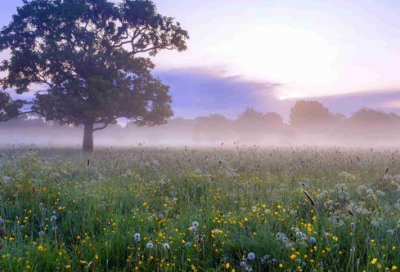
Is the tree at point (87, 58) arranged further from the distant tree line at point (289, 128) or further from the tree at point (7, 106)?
the distant tree line at point (289, 128)

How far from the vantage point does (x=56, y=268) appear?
2908 millimetres

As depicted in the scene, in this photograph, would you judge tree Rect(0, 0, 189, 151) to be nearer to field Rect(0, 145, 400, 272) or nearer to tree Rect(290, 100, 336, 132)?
field Rect(0, 145, 400, 272)

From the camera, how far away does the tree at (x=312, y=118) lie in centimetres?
8019

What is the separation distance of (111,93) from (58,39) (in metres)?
6.89

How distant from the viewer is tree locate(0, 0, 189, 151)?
65.8ft

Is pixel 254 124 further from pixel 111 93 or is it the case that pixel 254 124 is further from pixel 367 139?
pixel 111 93

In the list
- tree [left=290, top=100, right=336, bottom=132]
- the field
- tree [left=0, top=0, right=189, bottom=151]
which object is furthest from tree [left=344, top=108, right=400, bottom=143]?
the field

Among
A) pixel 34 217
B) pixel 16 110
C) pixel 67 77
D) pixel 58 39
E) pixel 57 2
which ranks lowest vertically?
pixel 34 217

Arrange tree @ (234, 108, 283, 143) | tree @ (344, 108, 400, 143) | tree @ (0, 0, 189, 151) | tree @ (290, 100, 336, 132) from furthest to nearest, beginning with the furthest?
tree @ (234, 108, 283, 143) → tree @ (290, 100, 336, 132) → tree @ (344, 108, 400, 143) → tree @ (0, 0, 189, 151)

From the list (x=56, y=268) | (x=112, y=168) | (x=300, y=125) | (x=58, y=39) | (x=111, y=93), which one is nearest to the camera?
(x=56, y=268)

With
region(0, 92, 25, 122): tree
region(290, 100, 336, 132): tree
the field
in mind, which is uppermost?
region(290, 100, 336, 132): tree

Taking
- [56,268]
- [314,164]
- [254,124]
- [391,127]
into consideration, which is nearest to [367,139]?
[391,127]

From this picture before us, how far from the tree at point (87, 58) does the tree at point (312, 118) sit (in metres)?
Answer: 67.3

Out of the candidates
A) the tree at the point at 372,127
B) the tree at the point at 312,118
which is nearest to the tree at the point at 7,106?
the tree at the point at 312,118
